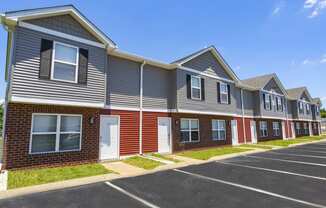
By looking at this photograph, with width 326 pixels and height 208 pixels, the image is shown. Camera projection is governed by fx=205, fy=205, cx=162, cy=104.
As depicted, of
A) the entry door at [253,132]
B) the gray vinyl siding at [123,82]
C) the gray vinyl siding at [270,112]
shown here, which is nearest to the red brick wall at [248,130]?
the entry door at [253,132]

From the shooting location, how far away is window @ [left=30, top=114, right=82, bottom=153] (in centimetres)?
930

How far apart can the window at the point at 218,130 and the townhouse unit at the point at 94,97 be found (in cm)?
9

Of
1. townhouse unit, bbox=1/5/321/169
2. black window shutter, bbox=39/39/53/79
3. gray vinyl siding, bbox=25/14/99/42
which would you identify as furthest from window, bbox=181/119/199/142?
black window shutter, bbox=39/39/53/79

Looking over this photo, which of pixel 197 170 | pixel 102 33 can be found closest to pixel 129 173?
pixel 197 170

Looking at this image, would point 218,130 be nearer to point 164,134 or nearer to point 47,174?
point 164,134

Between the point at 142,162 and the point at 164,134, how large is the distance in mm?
3923

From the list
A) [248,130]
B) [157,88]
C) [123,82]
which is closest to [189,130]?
[157,88]

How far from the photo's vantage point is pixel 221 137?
60.8 ft

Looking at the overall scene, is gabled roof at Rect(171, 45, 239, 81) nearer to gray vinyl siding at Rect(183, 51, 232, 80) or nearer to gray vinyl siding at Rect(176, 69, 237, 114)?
gray vinyl siding at Rect(183, 51, 232, 80)

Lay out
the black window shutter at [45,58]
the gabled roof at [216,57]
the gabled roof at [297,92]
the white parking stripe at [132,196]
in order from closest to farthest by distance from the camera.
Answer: the white parking stripe at [132,196]
the black window shutter at [45,58]
the gabled roof at [216,57]
the gabled roof at [297,92]

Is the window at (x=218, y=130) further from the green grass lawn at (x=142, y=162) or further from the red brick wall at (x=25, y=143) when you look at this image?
the red brick wall at (x=25, y=143)

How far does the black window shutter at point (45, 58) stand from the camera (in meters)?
9.30

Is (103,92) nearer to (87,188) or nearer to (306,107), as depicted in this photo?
(87,188)

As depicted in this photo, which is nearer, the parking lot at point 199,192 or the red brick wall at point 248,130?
the parking lot at point 199,192
